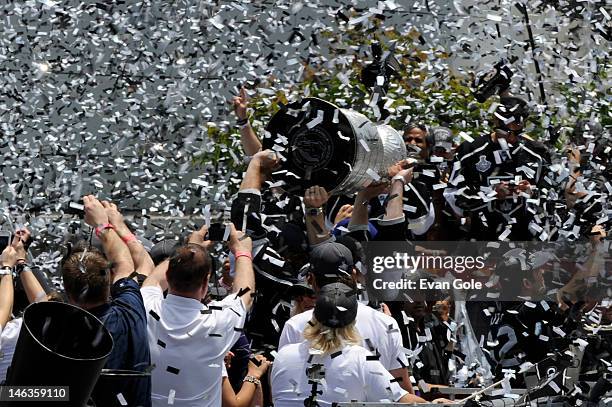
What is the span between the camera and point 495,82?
7574mm

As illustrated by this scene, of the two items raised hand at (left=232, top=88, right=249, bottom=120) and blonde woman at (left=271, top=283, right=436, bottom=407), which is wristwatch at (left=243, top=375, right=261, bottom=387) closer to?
blonde woman at (left=271, top=283, right=436, bottom=407)

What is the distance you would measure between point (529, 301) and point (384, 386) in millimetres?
2392

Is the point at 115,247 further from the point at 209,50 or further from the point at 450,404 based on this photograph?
the point at 209,50

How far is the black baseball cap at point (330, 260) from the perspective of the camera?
5812 millimetres

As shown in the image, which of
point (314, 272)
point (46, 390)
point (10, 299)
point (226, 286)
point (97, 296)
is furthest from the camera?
point (226, 286)

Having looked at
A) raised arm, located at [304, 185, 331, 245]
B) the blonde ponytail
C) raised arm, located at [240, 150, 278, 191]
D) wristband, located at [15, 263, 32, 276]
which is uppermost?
raised arm, located at [240, 150, 278, 191]

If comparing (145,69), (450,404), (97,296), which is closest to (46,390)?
(97,296)

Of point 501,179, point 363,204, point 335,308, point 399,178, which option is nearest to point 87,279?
point 335,308

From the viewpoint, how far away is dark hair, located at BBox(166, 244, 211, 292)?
5.14m

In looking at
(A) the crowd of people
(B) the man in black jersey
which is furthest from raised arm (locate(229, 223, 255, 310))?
(B) the man in black jersey

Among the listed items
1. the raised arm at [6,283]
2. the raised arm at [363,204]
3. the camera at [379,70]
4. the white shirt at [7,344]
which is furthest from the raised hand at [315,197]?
the white shirt at [7,344]

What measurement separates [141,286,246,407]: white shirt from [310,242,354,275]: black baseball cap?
0.74 m

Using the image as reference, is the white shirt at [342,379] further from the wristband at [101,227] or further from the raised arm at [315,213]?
the raised arm at [315,213]

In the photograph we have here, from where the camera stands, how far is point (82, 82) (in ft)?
27.1
